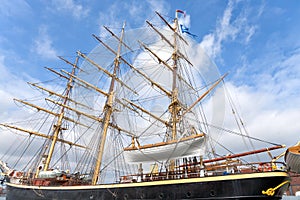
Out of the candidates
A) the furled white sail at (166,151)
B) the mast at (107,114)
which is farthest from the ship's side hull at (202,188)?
the mast at (107,114)

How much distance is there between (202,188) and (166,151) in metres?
3.63

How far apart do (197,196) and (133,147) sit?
580 centimetres

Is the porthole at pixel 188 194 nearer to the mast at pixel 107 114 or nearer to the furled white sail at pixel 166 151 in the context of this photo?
the furled white sail at pixel 166 151

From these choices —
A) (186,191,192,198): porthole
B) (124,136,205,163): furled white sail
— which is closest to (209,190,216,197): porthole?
(186,191,192,198): porthole

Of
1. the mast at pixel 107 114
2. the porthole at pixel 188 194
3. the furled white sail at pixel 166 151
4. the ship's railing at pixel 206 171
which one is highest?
the mast at pixel 107 114

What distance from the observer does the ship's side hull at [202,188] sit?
9.71 meters

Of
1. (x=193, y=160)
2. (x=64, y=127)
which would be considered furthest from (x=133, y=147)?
(x=64, y=127)

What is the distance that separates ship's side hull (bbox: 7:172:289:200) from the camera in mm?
9711

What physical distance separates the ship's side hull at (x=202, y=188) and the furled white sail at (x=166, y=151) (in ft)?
7.01

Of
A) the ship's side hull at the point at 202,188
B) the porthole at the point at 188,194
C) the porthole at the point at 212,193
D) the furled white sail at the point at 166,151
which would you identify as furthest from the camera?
the furled white sail at the point at 166,151

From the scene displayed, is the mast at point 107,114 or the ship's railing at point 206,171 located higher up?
the mast at point 107,114

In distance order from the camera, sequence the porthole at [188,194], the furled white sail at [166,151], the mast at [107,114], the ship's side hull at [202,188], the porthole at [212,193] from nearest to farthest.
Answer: the ship's side hull at [202,188] → the porthole at [212,193] → the porthole at [188,194] → the furled white sail at [166,151] → the mast at [107,114]

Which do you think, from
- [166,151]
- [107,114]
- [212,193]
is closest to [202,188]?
[212,193]

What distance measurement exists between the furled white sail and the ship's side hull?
2.14m
